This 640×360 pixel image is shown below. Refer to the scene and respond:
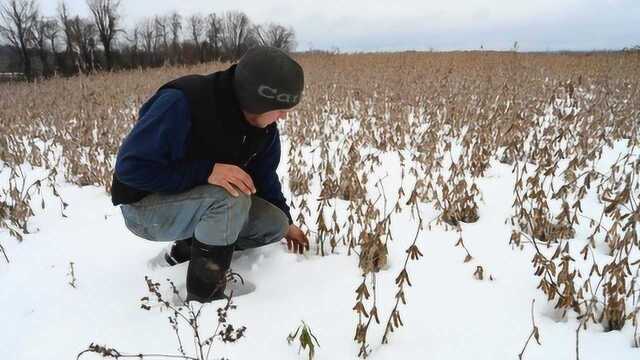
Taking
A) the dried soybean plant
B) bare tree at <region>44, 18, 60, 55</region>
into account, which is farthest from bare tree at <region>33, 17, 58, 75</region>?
the dried soybean plant

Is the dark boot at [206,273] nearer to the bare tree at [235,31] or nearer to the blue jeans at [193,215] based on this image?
the blue jeans at [193,215]

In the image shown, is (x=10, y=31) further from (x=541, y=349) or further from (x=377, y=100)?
(x=541, y=349)

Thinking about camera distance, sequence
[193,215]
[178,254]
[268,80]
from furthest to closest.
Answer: [178,254] < [193,215] < [268,80]

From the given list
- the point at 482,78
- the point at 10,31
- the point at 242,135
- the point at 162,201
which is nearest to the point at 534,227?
the point at 242,135

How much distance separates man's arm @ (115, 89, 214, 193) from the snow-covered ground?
0.59 metres

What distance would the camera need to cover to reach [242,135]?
6.73 feet

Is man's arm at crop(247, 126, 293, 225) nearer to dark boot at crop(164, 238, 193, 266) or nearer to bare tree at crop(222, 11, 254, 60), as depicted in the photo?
dark boot at crop(164, 238, 193, 266)

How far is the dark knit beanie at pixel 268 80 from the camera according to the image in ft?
5.80

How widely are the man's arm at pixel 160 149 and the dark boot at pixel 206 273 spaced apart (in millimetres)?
324

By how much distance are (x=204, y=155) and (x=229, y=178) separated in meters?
0.20

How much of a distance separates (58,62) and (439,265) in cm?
4497

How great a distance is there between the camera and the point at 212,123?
1938 mm

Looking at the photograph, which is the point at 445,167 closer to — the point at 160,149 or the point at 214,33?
the point at 160,149

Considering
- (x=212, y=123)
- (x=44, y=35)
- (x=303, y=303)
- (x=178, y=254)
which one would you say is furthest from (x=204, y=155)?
(x=44, y=35)
